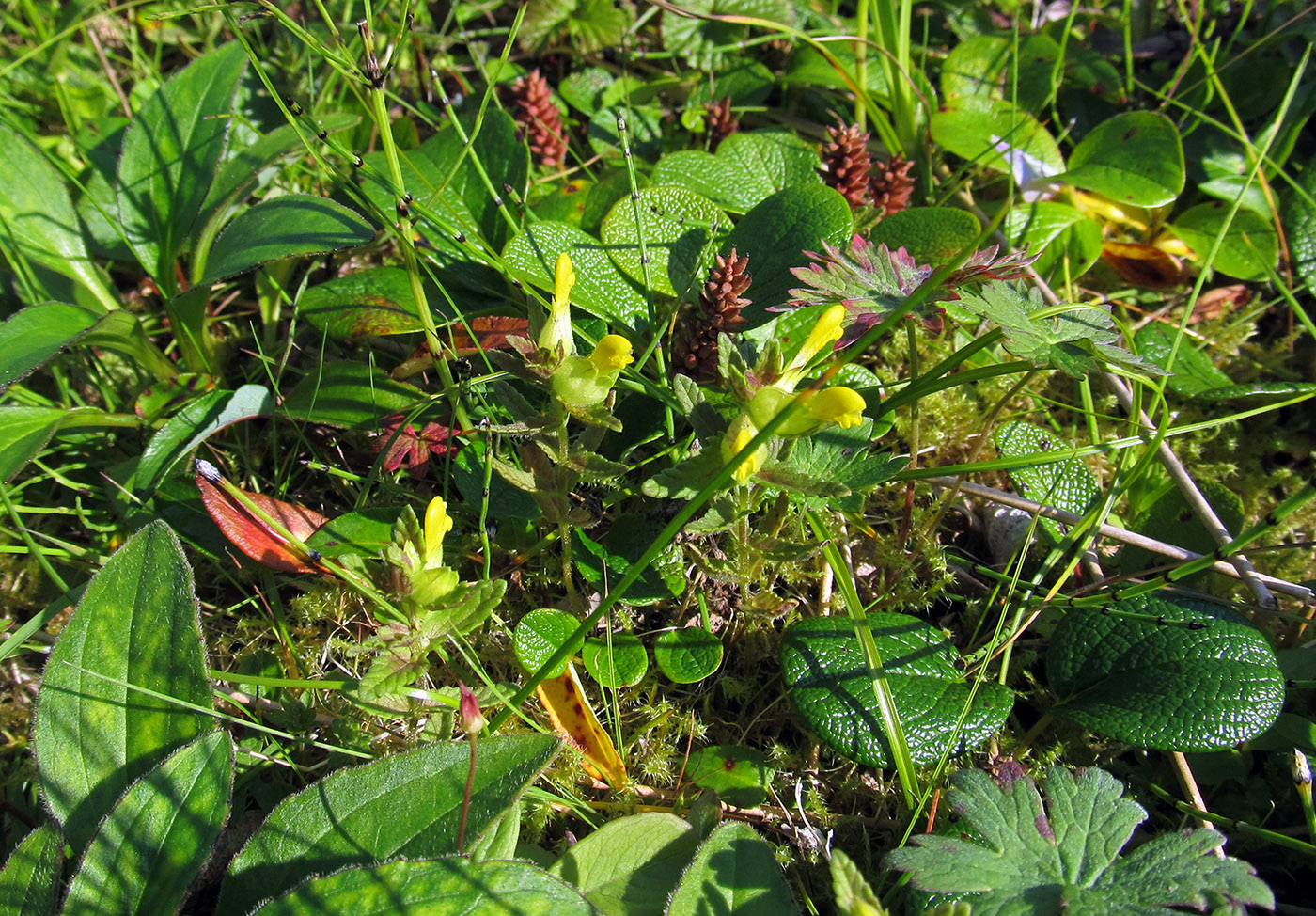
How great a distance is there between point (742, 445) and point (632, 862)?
2.13 ft

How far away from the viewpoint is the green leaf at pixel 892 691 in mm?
1367

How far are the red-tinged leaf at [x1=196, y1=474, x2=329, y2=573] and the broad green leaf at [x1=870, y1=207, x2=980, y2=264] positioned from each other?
1.31 meters

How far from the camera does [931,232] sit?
Result: 1.84 m

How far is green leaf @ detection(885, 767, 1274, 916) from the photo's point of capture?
3.80ft

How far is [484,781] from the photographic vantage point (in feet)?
3.97

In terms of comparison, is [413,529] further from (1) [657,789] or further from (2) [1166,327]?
(2) [1166,327]

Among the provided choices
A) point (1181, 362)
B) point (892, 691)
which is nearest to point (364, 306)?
point (892, 691)

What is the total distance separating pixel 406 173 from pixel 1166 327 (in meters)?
1.81

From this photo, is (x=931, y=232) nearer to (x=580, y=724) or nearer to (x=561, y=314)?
(x=561, y=314)

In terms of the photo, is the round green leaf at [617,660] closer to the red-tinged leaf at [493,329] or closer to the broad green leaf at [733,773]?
the broad green leaf at [733,773]

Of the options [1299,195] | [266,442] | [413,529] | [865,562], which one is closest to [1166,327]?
[1299,195]

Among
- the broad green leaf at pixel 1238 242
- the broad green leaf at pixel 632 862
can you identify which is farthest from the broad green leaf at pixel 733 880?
the broad green leaf at pixel 1238 242

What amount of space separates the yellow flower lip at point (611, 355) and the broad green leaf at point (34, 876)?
40.6 inches

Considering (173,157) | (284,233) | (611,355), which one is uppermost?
(173,157)
